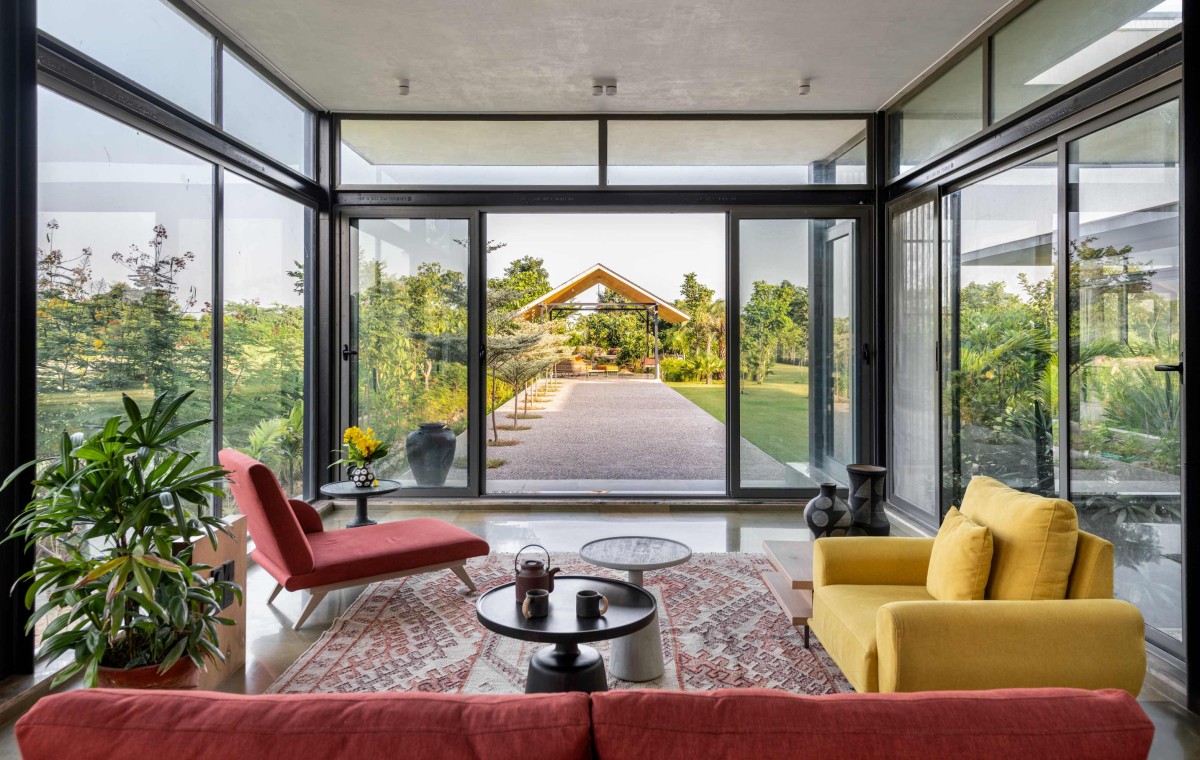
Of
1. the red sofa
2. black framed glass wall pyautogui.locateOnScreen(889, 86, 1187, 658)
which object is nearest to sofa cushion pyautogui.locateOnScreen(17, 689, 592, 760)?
the red sofa

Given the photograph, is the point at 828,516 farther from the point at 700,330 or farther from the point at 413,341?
the point at 700,330

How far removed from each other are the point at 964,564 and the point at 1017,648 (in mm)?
344

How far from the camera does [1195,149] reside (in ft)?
8.18

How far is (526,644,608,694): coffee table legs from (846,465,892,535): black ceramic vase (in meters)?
1.46

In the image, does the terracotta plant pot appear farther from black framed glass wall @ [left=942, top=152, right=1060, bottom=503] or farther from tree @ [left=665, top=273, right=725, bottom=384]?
tree @ [left=665, top=273, right=725, bottom=384]

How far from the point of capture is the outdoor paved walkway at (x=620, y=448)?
8.03 m

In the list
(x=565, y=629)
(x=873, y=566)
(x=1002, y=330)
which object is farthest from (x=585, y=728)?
(x=1002, y=330)

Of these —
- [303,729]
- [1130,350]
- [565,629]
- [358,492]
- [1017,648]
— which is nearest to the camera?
[303,729]

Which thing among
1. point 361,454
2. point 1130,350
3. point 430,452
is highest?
point 1130,350

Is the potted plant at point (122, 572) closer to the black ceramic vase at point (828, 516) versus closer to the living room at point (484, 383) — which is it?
the living room at point (484, 383)

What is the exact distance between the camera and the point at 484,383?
569cm

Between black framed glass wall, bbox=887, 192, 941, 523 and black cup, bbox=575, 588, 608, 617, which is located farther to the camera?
black framed glass wall, bbox=887, 192, 941, 523

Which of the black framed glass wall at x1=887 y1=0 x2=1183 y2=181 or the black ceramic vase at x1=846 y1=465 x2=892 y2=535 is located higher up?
the black framed glass wall at x1=887 y1=0 x2=1183 y2=181

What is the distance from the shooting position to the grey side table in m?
2.64
